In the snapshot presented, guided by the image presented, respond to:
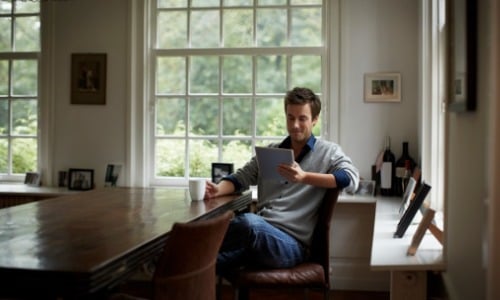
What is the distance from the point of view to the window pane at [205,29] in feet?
14.4

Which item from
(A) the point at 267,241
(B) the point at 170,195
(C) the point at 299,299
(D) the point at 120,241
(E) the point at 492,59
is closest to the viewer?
(E) the point at 492,59

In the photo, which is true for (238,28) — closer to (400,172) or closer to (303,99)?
(400,172)

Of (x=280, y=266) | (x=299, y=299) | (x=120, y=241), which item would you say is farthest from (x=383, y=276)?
(x=120, y=241)

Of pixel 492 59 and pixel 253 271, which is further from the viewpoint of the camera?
pixel 253 271

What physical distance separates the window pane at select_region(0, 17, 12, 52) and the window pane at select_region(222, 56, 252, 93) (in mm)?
1772

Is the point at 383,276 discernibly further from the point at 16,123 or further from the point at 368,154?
the point at 16,123

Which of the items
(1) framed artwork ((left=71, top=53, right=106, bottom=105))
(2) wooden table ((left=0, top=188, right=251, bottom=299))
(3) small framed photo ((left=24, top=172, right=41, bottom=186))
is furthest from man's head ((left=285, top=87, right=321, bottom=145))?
(3) small framed photo ((left=24, top=172, right=41, bottom=186))

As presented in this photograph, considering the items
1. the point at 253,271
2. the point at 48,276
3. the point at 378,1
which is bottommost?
the point at 253,271

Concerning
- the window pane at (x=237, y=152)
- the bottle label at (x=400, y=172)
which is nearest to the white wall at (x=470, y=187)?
the bottle label at (x=400, y=172)

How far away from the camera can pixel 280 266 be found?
2615mm

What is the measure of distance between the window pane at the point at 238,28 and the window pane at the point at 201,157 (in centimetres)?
76

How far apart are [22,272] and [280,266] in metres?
1.41

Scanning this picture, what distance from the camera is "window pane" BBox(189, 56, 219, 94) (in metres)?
4.41

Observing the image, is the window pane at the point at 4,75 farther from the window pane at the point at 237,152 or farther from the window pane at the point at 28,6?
the window pane at the point at 237,152
